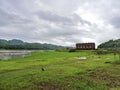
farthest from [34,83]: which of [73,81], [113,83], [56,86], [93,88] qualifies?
[113,83]

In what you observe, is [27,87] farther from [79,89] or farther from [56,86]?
[79,89]

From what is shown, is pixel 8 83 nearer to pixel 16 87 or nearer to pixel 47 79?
pixel 16 87

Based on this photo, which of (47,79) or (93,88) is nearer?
(93,88)

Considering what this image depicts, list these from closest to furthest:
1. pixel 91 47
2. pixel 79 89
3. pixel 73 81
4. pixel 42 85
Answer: pixel 79 89
pixel 42 85
pixel 73 81
pixel 91 47

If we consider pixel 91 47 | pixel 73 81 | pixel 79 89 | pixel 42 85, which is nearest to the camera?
pixel 79 89

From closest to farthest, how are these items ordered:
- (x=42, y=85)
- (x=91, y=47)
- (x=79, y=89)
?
(x=79, y=89), (x=42, y=85), (x=91, y=47)

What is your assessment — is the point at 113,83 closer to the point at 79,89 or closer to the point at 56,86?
the point at 79,89

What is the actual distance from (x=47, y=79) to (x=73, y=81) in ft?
10.3

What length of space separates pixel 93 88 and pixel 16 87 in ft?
24.1

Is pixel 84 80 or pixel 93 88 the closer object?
pixel 93 88

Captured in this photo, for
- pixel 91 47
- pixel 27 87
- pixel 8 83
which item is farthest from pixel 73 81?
pixel 91 47

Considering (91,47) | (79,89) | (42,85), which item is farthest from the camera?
(91,47)

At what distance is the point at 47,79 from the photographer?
953 inches

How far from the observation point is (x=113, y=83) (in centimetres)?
2261
